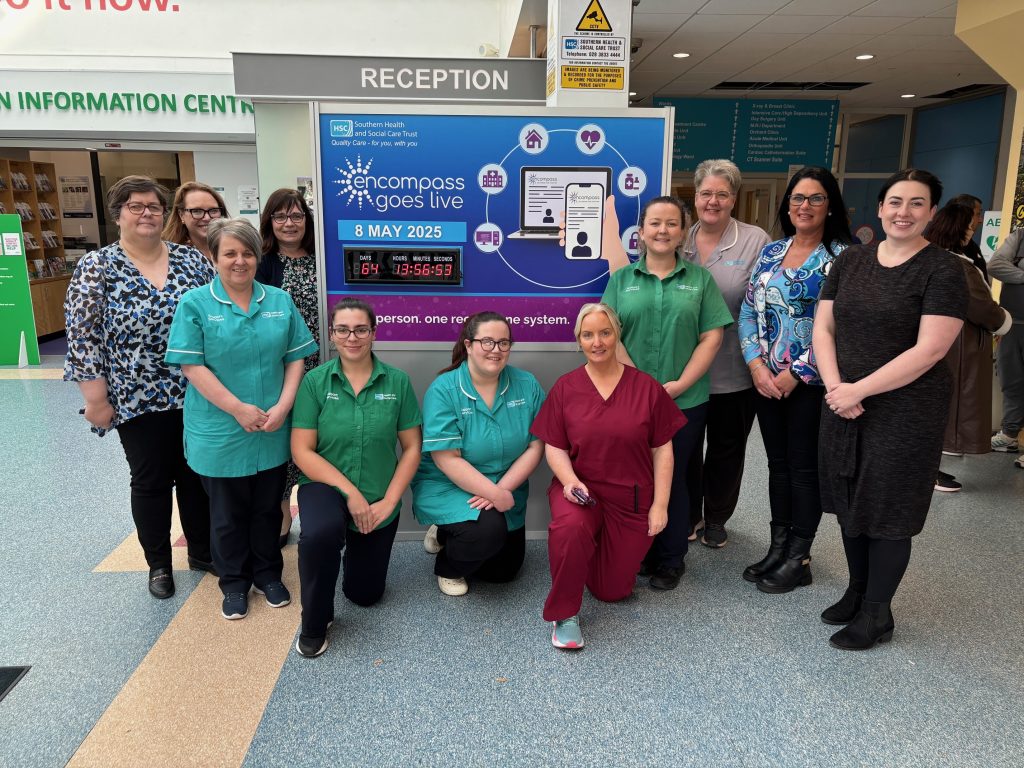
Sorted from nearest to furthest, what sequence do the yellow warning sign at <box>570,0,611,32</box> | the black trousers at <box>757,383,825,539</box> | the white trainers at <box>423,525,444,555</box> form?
the black trousers at <box>757,383,825,539</box> → the white trainers at <box>423,525,444,555</box> → the yellow warning sign at <box>570,0,611,32</box>

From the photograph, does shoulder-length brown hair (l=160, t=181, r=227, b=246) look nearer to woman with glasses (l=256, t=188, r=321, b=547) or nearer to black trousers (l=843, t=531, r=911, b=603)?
woman with glasses (l=256, t=188, r=321, b=547)

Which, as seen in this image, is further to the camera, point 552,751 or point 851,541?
point 851,541

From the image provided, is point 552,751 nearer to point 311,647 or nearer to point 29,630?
point 311,647

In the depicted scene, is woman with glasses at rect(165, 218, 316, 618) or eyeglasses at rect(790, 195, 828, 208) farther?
eyeglasses at rect(790, 195, 828, 208)

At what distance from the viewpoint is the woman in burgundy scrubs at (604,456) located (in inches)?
91.0

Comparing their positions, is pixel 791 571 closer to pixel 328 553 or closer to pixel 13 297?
pixel 328 553

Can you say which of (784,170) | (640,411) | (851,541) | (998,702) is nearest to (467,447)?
(640,411)

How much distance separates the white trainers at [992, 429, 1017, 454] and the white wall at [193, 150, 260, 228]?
7267 millimetres

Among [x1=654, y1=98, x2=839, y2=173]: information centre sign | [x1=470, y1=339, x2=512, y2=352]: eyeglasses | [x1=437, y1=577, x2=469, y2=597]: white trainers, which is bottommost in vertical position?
[x1=437, y1=577, x2=469, y2=597]: white trainers

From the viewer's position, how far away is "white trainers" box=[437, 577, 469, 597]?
261 centimetres

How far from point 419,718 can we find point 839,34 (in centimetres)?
640

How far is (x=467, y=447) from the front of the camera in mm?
2490

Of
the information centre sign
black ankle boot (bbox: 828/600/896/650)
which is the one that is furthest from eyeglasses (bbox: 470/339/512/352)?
the information centre sign

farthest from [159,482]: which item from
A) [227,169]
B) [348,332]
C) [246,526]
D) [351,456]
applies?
[227,169]
